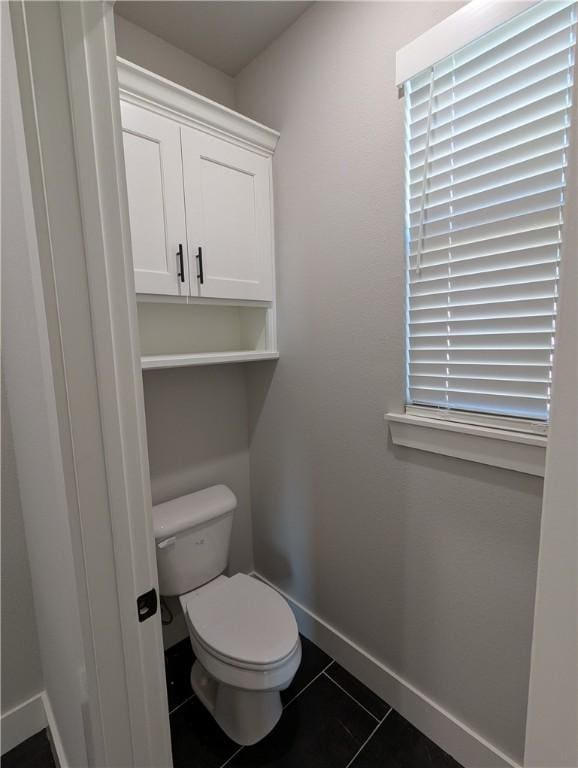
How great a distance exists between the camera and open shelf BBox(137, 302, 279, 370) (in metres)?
1.50

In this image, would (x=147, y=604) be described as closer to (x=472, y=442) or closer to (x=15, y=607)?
(x=472, y=442)

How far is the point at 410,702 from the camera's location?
1308 mm

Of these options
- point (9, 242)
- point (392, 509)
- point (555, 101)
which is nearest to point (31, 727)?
point (392, 509)

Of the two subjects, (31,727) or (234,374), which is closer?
(31,727)

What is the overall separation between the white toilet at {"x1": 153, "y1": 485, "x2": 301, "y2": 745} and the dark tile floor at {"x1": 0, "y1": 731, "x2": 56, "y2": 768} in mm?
492

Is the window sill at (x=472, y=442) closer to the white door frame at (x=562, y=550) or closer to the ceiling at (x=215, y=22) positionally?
the white door frame at (x=562, y=550)

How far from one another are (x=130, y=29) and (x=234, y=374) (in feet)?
4.45

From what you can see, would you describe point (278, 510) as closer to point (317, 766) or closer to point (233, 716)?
point (233, 716)

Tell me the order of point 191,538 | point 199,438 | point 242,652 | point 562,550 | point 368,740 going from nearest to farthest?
point 562,550 < point 242,652 < point 368,740 < point 191,538 < point 199,438

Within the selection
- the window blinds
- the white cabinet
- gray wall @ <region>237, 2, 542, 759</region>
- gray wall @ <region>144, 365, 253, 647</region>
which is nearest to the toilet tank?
gray wall @ <region>144, 365, 253, 647</region>

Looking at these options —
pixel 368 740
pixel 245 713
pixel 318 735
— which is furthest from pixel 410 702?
pixel 245 713

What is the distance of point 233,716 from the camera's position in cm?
128

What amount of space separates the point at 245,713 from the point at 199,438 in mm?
1009

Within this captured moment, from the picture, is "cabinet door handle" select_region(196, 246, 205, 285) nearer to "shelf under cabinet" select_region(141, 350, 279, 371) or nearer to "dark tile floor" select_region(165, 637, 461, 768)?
"shelf under cabinet" select_region(141, 350, 279, 371)
